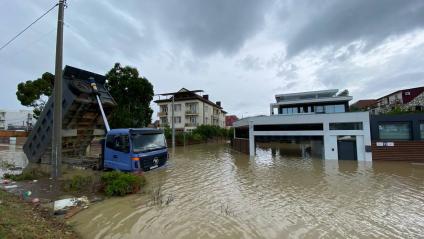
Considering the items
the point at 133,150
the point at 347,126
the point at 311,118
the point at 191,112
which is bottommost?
the point at 133,150

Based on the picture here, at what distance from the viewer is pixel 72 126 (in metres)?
14.6

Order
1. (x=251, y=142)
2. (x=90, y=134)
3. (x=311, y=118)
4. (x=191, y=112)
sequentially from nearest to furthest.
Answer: (x=90, y=134) < (x=311, y=118) < (x=251, y=142) < (x=191, y=112)

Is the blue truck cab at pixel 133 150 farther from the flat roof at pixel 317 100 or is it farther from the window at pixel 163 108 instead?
the window at pixel 163 108

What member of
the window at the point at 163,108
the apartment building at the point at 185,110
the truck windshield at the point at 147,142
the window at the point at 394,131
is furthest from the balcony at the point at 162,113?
the window at the point at 394,131

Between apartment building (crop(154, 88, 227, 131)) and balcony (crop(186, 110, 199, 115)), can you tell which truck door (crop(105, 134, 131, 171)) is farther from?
balcony (crop(186, 110, 199, 115))

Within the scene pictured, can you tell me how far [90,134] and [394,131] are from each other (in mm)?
24738

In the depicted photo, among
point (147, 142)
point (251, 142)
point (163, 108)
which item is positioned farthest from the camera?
point (163, 108)

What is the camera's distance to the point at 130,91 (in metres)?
32.8

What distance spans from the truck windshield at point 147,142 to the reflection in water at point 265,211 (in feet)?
6.25

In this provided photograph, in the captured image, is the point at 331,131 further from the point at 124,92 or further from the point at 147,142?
the point at 124,92

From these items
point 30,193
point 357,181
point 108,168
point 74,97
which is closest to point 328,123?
point 357,181

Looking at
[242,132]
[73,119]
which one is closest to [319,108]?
[242,132]

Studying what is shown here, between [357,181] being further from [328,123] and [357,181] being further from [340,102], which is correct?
[340,102]

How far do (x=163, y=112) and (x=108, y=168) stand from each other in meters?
41.1
